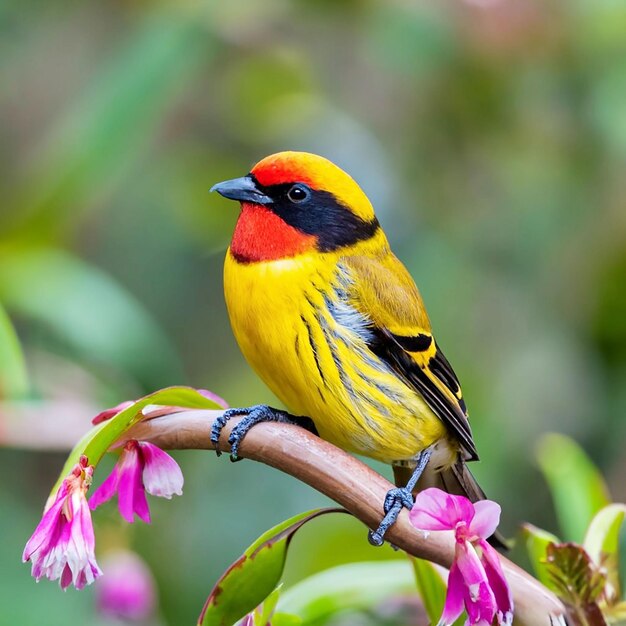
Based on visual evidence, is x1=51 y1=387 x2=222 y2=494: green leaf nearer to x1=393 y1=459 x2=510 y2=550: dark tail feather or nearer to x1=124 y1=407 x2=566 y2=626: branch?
x1=124 y1=407 x2=566 y2=626: branch

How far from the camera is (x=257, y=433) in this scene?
1011 millimetres

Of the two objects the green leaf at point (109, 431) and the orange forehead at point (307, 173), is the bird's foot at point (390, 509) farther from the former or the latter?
the orange forehead at point (307, 173)

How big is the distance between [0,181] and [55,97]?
77 cm

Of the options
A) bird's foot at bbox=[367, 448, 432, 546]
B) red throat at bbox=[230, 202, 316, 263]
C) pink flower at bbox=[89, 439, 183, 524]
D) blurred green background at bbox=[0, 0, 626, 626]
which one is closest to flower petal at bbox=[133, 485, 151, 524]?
pink flower at bbox=[89, 439, 183, 524]

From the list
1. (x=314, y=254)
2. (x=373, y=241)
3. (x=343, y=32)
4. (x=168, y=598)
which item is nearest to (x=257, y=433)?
(x=314, y=254)

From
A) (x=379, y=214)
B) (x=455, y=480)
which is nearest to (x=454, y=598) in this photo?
(x=455, y=480)

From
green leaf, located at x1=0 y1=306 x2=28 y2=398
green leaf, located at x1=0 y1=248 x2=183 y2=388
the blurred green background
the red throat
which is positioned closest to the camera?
green leaf, located at x1=0 y1=306 x2=28 y2=398

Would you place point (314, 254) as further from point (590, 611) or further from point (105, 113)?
point (105, 113)

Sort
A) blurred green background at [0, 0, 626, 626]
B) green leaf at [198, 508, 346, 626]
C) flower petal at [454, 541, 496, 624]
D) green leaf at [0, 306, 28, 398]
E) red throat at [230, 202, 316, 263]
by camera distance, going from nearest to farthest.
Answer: flower petal at [454, 541, 496, 624], green leaf at [198, 508, 346, 626], green leaf at [0, 306, 28, 398], red throat at [230, 202, 316, 263], blurred green background at [0, 0, 626, 626]

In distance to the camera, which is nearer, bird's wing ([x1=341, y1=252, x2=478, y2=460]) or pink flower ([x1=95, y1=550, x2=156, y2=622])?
bird's wing ([x1=341, y1=252, x2=478, y2=460])

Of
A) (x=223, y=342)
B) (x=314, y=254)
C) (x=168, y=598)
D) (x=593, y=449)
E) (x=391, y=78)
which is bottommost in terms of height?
(x=168, y=598)

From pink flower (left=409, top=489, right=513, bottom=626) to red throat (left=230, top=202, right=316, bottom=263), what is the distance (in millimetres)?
624

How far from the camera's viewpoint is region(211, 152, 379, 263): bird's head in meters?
1.52

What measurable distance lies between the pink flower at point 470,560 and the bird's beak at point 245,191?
2.25ft
